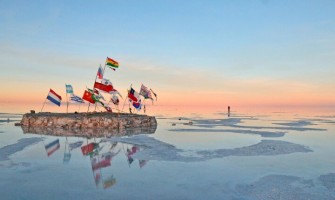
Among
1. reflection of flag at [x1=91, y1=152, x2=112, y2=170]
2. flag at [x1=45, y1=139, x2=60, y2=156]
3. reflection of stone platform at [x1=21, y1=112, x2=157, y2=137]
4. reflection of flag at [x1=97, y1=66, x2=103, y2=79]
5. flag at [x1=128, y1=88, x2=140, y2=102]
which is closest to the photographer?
reflection of flag at [x1=91, y1=152, x2=112, y2=170]

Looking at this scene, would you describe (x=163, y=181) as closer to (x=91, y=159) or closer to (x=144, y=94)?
(x=91, y=159)

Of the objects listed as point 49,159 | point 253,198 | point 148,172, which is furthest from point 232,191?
point 49,159

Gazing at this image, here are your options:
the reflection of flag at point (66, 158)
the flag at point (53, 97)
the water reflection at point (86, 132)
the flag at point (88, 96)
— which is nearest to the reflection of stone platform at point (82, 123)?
the water reflection at point (86, 132)

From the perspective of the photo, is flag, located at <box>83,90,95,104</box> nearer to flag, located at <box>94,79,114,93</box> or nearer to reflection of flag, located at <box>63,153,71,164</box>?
flag, located at <box>94,79,114,93</box>

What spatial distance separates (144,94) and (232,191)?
36110 millimetres

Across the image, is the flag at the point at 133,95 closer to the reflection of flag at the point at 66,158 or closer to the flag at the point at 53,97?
the flag at the point at 53,97

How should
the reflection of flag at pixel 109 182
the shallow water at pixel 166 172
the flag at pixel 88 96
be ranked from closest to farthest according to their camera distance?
the shallow water at pixel 166 172
the reflection of flag at pixel 109 182
the flag at pixel 88 96

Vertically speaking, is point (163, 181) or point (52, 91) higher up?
point (52, 91)

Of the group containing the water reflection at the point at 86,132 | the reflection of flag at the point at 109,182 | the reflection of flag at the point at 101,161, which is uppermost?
the water reflection at the point at 86,132

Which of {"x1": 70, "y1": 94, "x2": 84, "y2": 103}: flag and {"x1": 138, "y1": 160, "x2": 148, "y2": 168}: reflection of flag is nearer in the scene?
{"x1": 138, "y1": 160, "x2": 148, "y2": 168}: reflection of flag

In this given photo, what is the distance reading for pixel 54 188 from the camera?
1327 cm

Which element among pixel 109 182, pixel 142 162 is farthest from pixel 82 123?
pixel 109 182

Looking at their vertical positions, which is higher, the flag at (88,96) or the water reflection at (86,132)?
the flag at (88,96)

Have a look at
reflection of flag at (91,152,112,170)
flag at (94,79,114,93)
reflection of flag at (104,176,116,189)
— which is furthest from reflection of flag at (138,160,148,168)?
flag at (94,79,114,93)
